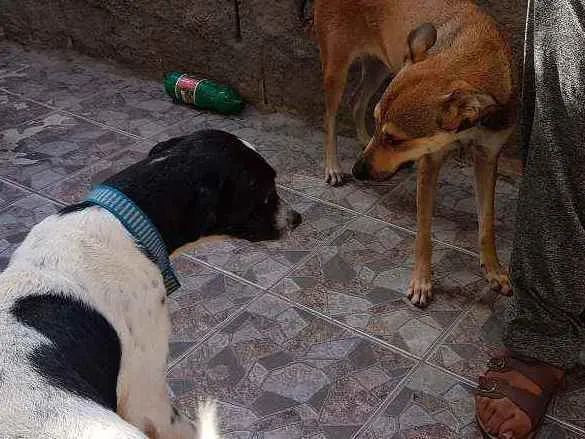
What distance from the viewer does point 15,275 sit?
5.52ft

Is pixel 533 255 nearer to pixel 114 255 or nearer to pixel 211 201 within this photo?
pixel 211 201

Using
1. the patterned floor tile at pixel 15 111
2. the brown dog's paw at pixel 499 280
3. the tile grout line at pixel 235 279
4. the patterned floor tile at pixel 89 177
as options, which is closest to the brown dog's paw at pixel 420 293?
the brown dog's paw at pixel 499 280

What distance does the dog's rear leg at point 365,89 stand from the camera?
138 inches

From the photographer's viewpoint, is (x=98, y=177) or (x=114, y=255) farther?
(x=98, y=177)

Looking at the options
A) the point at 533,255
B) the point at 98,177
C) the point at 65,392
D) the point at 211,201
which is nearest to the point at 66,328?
the point at 65,392

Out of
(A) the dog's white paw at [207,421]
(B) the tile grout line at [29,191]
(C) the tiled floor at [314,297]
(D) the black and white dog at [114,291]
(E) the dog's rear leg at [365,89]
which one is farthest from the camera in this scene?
(E) the dog's rear leg at [365,89]

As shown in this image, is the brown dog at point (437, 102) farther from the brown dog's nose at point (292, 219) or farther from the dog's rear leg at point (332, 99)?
the brown dog's nose at point (292, 219)

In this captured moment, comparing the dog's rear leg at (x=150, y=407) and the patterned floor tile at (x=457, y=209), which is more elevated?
the dog's rear leg at (x=150, y=407)

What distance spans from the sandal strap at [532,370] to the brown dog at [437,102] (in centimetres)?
44

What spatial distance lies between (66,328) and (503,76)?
1.61 metres

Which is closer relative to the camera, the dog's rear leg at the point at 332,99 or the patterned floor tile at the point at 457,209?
the patterned floor tile at the point at 457,209

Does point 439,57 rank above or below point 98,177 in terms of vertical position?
above

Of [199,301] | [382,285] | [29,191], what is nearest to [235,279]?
[199,301]

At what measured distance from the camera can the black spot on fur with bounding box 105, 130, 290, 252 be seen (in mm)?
1886
